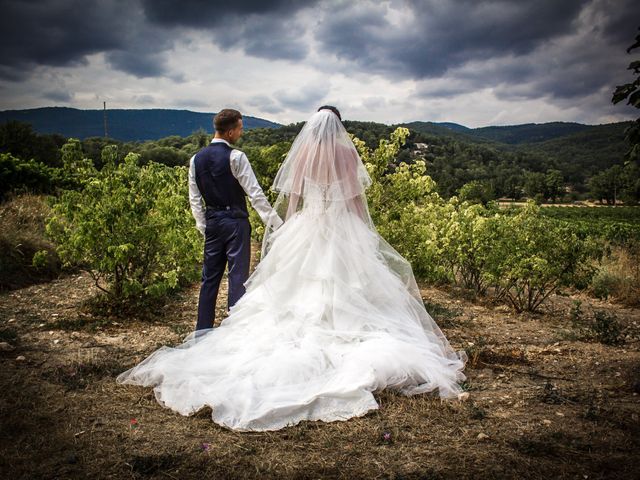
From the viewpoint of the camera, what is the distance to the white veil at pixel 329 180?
489 centimetres

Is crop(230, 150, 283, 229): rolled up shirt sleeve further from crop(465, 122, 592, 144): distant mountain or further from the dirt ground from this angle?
crop(465, 122, 592, 144): distant mountain

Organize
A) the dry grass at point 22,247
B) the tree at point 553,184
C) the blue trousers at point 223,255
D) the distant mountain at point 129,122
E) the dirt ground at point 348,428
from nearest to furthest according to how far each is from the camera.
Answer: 1. the dirt ground at point 348,428
2. the blue trousers at point 223,255
3. the dry grass at point 22,247
4. the tree at point 553,184
5. the distant mountain at point 129,122

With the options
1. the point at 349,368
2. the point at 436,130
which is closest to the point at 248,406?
the point at 349,368

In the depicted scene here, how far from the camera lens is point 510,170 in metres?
67.8

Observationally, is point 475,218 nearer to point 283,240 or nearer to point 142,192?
point 283,240

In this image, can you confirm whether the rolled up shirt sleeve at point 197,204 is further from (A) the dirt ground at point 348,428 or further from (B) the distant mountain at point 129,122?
(B) the distant mountain at point 129,122

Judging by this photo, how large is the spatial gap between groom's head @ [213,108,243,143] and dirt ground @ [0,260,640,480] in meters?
2.64

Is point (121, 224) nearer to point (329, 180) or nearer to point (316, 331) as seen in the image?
point (329, 180)

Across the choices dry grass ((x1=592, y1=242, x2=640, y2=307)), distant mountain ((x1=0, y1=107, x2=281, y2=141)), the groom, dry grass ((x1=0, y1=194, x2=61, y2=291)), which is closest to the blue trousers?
the groom

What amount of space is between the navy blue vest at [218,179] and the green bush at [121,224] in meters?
1.32

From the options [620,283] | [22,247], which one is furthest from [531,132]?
[22,247]

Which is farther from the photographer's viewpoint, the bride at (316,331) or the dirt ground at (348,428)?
the bride at (316,331)

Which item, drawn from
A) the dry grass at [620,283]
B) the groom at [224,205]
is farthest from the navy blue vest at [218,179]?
the dry grass at [620,283]

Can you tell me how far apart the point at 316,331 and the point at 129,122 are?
14132cm
